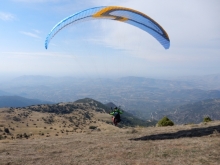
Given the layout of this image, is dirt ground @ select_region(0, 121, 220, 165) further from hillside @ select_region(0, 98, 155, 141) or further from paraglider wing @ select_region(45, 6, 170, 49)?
hillside @ select_region(0, 98, 155, 141)

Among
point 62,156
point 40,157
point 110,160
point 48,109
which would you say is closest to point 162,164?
point 110,160

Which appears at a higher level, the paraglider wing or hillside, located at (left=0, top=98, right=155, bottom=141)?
the paraglider wing

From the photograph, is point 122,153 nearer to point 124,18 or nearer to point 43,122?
point 124,18

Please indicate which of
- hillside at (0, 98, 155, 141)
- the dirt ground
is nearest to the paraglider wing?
the dirt ground

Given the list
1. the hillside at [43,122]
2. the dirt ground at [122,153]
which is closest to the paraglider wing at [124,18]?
the dirt ground at [122,153]

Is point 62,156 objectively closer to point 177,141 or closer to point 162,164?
point 162,164

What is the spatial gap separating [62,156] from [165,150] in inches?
258

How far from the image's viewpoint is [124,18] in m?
21.8

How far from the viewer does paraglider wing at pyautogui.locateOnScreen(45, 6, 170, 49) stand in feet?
63.7

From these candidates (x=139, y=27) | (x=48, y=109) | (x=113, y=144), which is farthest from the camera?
(x=48, y=109)

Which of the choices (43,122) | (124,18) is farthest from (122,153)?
(43,122)

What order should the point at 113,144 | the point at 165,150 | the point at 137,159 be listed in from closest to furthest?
the point at 137,159
the point at 165,150
the point at 113,144

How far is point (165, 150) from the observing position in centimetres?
1373

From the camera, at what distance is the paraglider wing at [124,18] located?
19.4 meters
